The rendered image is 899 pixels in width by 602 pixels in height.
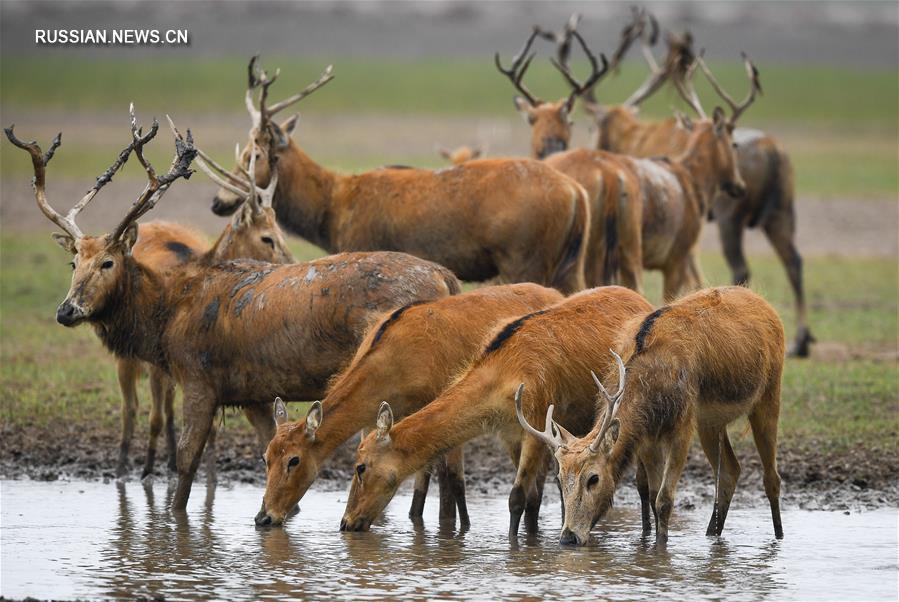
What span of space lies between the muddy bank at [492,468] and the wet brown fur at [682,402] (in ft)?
3.86

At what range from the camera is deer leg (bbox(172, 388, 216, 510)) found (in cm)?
1120

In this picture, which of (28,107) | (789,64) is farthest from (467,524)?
(789,64)

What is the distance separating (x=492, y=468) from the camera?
504 inches

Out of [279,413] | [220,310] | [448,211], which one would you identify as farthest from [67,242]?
[448,211]

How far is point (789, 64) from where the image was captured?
92.7 m

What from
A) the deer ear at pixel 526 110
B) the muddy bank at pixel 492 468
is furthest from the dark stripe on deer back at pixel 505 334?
the deer ear at pixel 526 110

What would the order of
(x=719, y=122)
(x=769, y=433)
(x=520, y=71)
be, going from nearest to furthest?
(x=769, y=433) < (x=719, y=122) < (x=520, y=71)

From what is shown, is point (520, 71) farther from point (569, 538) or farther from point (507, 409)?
point (569, 538)

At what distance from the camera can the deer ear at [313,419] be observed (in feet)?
32.6

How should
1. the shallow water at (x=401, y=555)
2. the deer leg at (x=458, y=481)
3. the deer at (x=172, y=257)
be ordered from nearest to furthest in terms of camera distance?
1. the shallow water at (x=401, y=555)
2. the deer leg at (x=458, y=481)
3. the deer at (x=172, y=257)

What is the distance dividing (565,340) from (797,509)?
242cm

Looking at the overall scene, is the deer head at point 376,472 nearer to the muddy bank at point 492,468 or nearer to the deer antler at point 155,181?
the muddy bank at point 492,468

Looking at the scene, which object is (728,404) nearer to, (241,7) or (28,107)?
(28,107)

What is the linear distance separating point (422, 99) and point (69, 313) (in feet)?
182
